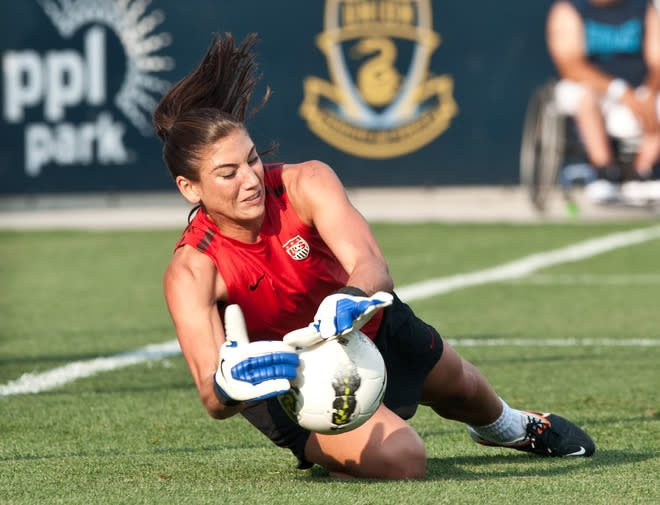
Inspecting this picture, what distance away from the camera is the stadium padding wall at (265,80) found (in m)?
17.3

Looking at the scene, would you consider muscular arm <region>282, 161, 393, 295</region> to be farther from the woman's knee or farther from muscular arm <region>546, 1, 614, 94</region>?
muscular arm <region>546, 1, 614, 94</region>

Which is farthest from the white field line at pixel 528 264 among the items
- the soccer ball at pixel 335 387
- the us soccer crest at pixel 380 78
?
the soccer ball at pixel 335 387

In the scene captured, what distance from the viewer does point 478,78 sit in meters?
17.5

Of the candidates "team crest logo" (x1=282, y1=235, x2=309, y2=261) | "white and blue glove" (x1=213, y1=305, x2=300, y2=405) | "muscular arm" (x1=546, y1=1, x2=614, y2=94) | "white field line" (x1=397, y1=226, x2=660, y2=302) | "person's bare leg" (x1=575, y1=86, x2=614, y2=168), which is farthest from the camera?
"muscular arm" (x1=546, y1=1, x2=614, y2=94)

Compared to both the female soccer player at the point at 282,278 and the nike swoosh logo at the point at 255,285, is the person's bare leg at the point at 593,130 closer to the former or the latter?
the female soccer player at the point at 282,278

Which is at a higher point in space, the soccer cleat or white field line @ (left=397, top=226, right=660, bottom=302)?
the soccer cleat

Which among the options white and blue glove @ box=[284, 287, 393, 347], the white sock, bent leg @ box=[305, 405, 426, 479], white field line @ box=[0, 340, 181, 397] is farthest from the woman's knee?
white field line @ box=[0, 340, 181, 397]

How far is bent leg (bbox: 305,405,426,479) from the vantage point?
3.87 metres

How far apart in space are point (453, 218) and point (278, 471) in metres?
12.1

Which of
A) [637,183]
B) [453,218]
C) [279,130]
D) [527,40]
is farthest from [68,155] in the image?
[637,183]

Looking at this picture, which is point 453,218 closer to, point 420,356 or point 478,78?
point 478,78

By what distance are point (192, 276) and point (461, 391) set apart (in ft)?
3.63

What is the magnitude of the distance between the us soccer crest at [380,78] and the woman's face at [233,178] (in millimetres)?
13889

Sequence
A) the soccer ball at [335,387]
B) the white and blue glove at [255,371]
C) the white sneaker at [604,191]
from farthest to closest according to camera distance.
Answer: the white sneaker at [604,191] → the soccer ball at [335,387] → the white and blue glove at [255,371]
